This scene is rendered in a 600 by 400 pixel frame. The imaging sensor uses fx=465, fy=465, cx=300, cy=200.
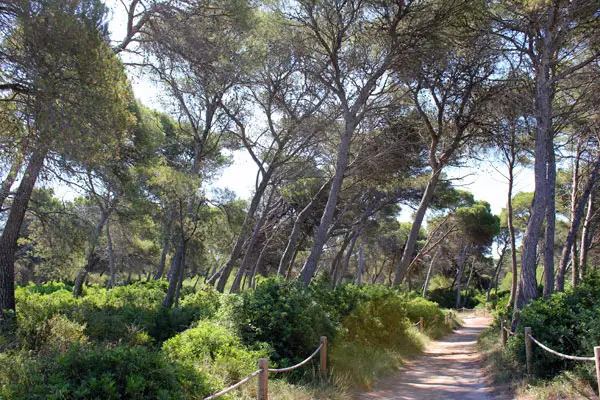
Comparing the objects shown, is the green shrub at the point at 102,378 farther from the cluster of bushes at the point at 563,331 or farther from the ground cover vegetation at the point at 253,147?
the cluster of bushes at the point at 563,331

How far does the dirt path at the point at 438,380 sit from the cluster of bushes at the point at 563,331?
840mm

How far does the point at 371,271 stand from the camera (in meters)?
42.6

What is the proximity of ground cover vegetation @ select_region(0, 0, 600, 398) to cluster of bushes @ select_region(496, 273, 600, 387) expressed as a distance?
0.16ft

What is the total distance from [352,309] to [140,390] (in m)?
6.97

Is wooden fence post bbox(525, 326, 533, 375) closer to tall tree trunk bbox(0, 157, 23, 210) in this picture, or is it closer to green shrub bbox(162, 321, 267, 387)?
green shrub bbox(162, 321, 267, 387)

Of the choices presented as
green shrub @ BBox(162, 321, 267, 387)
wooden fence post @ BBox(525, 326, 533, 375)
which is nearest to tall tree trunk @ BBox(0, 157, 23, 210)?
green shrub @ BBox(162, 321, 267, 387)

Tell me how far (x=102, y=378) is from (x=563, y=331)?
583cm

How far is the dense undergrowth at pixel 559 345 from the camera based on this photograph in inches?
222

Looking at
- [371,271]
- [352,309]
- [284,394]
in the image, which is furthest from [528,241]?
[371,271]

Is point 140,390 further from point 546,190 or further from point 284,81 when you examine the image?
point 284,81

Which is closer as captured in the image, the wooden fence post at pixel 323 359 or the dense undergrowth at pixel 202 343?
the dense undergrowth at pixel 202 343

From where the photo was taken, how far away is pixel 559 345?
6.43 meters

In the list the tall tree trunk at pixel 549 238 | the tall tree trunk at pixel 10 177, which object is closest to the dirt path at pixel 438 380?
the tall tree trunk at pixel 549 238

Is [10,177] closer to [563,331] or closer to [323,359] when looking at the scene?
[323,359]
